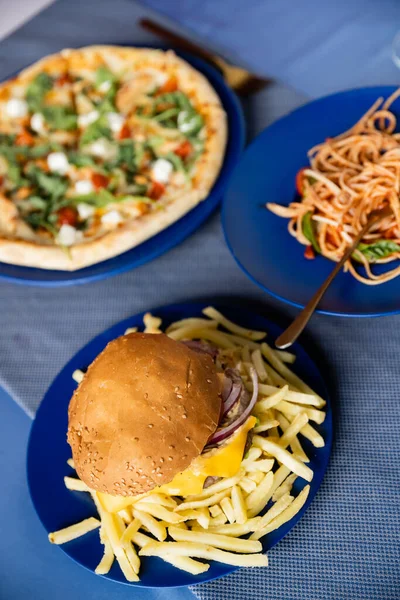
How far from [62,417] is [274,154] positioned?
1.71 metres

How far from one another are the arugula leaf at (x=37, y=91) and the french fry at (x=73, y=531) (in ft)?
9.75

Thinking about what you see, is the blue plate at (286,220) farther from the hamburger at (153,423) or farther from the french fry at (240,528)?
the french fry at (240,528)

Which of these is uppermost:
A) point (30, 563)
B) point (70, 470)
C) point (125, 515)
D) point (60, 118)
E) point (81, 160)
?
point (60, 118)

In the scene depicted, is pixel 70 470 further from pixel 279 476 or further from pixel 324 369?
pixel 324 369

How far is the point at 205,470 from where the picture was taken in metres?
2.04

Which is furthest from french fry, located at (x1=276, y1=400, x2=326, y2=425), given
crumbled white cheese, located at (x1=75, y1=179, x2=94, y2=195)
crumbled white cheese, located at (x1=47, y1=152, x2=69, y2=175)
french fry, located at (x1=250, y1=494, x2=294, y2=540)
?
crumbled white cheese, located at (x1=47, y1=152, x2=69, y2=175)

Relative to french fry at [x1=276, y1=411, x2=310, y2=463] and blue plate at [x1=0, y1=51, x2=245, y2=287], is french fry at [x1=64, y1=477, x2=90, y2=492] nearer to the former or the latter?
french fry at [x1=276, y1=411, x2=310, y2=463]

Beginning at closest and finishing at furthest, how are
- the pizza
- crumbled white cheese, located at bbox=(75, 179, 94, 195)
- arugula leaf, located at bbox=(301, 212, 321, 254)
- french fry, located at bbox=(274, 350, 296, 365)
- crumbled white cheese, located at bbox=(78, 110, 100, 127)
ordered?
french fry, located at bbox=(274, 350, 296, 365)
arugula leaf, located at bbox=(301, 212, 321, 254)
the pizza
crumbled white cheese, located at bbox=(75, 179, 94, 195)
crumbled white cheese, located at bbox=(78, 110, 100, 127)

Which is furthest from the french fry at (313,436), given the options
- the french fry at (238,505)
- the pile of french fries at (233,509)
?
the french fry at (238,505)

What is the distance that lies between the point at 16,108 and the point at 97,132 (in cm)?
67

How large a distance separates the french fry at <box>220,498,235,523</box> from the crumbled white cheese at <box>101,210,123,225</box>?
69.7 inches

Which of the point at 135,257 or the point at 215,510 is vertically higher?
the point at 135,257

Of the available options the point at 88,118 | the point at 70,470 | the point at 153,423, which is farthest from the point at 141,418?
the point at 88,118

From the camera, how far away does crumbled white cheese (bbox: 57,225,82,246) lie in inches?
129
